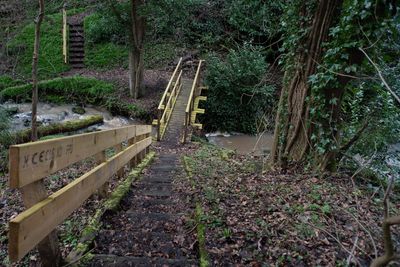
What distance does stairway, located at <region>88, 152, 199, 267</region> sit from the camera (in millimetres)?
2648

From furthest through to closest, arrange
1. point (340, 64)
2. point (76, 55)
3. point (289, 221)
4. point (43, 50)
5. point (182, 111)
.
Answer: point (43, 50)
point (76, 55)
point (182, 111)
point (340, 64)
point (289, 221)

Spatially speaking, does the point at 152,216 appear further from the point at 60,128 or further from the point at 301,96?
the point at 60,128

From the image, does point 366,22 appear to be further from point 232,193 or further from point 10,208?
point 10,208

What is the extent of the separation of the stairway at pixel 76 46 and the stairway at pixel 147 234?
14.8m

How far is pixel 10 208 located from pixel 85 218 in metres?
1.43

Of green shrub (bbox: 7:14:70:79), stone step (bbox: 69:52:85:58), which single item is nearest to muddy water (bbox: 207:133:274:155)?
stone step (bbox: 69:52:85:58)

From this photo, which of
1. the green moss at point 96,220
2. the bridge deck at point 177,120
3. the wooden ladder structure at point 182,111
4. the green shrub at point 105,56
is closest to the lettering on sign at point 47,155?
the green moss at point 96,220

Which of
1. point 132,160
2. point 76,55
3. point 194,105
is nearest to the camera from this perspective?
point 132,160

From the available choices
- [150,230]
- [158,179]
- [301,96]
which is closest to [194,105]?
[158,179]

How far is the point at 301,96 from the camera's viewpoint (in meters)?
5.27

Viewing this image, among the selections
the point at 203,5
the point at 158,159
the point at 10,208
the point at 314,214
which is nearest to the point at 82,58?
the point at 203,5

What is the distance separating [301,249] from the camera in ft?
9.32

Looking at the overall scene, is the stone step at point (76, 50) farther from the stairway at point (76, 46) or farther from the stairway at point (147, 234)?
the stairway at point (147, 234)

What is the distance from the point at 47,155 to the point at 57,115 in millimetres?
11699
